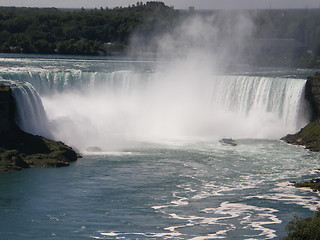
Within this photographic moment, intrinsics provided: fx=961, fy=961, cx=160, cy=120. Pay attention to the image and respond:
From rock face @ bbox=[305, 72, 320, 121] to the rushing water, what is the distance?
0.48 metres

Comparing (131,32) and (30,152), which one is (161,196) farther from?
(131,32)

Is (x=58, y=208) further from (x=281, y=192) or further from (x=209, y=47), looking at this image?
(x=209, y=47)

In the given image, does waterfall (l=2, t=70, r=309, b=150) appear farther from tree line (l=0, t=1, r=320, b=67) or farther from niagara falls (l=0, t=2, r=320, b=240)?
tree line (l=0, t=1, r=320, b=67)

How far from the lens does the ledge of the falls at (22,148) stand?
156ft

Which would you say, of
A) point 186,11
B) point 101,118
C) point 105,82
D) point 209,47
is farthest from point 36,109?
point 186,11

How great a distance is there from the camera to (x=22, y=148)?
49.7 metres

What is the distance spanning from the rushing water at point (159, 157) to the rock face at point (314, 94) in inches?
18.9

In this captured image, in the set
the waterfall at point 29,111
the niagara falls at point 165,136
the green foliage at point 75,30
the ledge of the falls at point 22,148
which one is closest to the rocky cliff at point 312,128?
the niagara falls at point 165,136

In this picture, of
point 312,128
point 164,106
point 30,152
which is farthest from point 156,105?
point 30,152

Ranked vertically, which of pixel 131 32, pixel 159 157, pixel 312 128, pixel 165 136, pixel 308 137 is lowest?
pixel 165 136

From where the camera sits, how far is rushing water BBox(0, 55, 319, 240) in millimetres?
37812

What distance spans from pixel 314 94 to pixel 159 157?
14.6 m

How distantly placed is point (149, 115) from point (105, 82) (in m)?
5.11

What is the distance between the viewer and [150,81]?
7006 centimetres
